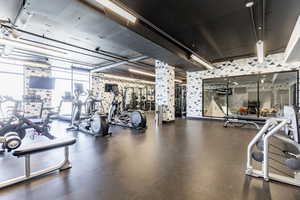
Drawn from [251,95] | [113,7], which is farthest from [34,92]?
[251,95]

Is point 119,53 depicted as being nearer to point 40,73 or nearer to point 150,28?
point 150,28

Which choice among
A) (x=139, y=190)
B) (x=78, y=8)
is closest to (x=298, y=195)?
(x=139, y=190)

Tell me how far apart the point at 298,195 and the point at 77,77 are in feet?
36.4

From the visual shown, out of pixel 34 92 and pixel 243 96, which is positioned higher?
pixel 34 92

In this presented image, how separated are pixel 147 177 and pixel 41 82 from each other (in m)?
8.58

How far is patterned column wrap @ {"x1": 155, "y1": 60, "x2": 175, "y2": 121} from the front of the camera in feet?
23.7

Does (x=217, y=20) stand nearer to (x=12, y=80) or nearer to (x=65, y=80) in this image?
(x=65, y=80)

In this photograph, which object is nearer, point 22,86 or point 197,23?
point 197,23

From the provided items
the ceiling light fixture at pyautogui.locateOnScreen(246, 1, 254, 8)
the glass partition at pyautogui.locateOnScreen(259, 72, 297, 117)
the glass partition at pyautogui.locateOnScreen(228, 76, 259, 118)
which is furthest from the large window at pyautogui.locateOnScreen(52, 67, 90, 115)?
the glass partition at pyautogui.locateOnScreen(259, 72, 297, 117)

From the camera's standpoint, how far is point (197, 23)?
3.86 metres

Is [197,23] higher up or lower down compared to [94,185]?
higher up

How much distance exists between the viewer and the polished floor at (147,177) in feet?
5.61

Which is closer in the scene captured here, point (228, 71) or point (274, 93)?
point (274, 93)

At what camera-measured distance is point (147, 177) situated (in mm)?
2111
